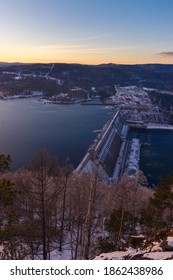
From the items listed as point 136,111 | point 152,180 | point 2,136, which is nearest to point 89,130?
point 2,136

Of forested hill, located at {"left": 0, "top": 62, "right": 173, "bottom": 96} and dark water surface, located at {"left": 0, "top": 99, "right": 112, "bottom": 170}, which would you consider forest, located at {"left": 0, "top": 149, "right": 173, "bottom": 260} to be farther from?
forested hill, located at {"left": 0, "top": 62, "right": 173, "bottom": 96}

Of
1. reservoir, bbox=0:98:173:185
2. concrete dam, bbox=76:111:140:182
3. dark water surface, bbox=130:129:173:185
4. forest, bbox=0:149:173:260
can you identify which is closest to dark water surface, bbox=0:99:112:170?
reservoir, bbox=0:98:173:185

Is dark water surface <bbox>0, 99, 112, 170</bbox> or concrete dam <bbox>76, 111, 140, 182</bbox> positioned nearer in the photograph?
concrete dam <bbox>76, 111, 140, 182</bbox>

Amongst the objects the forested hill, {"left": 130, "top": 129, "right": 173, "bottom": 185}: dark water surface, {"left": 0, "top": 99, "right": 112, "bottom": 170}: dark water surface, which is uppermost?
Result: the forested hill

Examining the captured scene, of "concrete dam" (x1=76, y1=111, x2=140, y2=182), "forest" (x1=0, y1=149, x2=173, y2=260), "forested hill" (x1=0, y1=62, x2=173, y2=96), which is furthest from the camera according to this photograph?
"forested hill" (x1=0, y1=62, x2=173, y2=96)

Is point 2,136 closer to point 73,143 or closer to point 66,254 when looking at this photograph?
point 73,143

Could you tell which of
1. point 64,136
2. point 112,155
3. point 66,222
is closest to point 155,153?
point 112,155

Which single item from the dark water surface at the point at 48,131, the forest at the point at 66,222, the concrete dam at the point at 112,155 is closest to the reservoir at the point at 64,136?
the dark water surface at the point at 48,131
